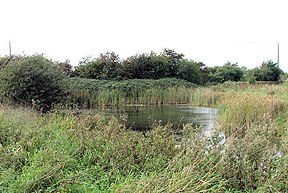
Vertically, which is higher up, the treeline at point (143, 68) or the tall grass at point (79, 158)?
the treeline at point (143, 68)

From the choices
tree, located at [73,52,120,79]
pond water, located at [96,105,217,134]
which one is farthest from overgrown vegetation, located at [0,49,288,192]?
tree, located at [73,52,120,79]

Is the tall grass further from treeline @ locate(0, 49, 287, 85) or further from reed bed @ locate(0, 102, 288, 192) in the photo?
treeline @ locate(0, 49, 287, 85)

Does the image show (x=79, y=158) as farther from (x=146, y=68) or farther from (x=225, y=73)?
(x=225, y=73)

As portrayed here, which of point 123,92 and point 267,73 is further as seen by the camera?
point 267,73

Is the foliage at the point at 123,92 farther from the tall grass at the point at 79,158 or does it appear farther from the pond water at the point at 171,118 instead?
the tall grass at the point at 79,158

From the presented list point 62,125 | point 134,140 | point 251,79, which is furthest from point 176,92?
point 134,140

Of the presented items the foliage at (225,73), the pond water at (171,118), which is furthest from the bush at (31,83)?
the foliage at (225,73)

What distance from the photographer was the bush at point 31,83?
44.9 feet

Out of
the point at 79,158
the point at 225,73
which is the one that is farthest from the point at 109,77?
the point at 79,158

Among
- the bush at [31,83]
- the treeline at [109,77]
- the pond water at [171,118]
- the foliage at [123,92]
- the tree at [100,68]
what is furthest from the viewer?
the tree at [100,68]

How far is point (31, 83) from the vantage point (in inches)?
543

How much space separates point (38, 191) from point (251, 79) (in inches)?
1047

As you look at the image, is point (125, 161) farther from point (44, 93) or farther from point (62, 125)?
point (44, 93)

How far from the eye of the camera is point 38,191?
136 inches
